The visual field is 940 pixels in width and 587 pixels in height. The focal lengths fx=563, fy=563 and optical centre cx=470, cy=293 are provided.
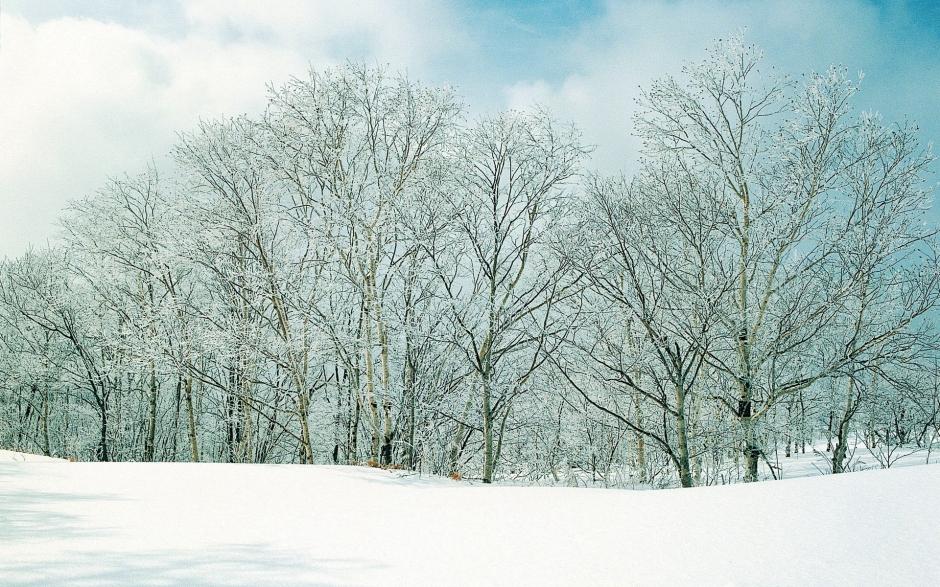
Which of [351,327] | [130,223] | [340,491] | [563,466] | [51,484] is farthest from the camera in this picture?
[130,223]

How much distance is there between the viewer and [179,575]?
7.26 feet

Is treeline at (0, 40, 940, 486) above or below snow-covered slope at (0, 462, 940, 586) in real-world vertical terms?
above

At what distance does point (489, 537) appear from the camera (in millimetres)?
3029

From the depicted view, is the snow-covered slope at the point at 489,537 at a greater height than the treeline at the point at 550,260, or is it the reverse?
the treeline at the point at 550,260

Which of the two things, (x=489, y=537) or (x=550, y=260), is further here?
(x=550, y=260)

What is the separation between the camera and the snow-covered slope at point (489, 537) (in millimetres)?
2275

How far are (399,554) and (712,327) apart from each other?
20.6ft

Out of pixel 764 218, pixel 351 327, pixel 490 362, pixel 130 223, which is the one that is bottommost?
pixel 490 362

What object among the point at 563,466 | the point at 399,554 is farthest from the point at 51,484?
the point at 563,466

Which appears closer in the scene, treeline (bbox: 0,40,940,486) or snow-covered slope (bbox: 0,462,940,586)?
snow-covered slope (bbox: 0,462,940,586)

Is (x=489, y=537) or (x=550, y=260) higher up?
(x=550, y=260)

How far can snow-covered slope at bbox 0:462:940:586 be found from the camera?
228 cm

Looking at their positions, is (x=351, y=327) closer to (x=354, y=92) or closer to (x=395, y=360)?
(x=395, y=360)

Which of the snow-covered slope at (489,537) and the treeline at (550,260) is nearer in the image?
the snow-covered slope at (489,537)
